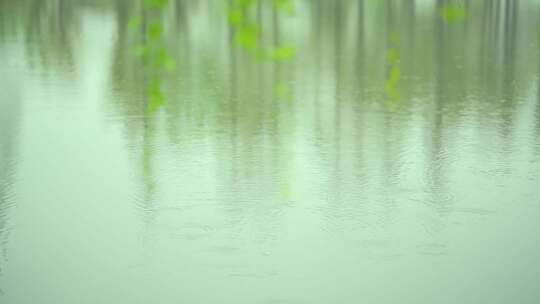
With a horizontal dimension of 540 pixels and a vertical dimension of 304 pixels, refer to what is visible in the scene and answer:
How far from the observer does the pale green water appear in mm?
8297

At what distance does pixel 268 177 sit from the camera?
10.7 metres

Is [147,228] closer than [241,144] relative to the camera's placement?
Yes

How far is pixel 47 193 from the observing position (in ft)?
34.2

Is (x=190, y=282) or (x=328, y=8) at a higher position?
(x=328, y=8)

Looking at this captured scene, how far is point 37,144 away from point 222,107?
2976mm

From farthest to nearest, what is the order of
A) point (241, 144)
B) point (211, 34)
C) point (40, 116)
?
1. point (211, 34)
2. point (40, 116)
3. point (241, 144)

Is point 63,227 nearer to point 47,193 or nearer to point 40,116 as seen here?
point 47,193

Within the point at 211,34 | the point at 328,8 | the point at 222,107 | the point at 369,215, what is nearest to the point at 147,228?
the point at 369,215

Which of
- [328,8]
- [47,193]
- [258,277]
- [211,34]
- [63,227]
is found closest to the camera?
[258,277]

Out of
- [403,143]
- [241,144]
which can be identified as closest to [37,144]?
[241,144]

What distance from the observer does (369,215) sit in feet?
31.8

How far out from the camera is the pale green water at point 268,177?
8.30 m

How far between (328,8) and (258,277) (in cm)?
2362

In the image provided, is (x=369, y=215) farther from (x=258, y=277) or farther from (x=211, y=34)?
(x=211, y=34)
